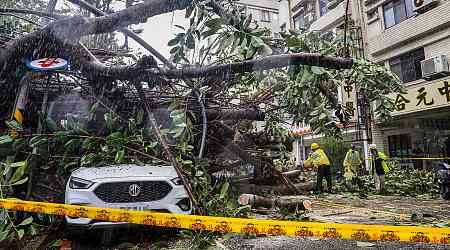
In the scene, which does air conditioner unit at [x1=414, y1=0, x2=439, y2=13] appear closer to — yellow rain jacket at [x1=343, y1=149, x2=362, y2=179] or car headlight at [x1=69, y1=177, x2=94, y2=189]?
yellow rain jacket at [x1=343, y1=149, x2=362, y2=179]

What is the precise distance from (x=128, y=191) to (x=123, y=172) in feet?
1.05

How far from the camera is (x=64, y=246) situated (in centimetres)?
384

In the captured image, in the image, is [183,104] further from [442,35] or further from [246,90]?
[442,35]

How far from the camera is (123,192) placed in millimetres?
4059

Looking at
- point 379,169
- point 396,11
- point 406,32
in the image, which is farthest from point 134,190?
point 396,11

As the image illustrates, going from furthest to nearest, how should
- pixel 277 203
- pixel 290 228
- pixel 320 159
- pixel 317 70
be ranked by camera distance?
pixel 320 159, pixel 277 203, pixel 317 70, pixel 290 228

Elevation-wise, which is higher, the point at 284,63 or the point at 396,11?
the point at 396,11

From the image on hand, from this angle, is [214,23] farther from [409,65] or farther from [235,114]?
[409,65]

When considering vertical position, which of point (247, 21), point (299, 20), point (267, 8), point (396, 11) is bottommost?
point (247, 21)

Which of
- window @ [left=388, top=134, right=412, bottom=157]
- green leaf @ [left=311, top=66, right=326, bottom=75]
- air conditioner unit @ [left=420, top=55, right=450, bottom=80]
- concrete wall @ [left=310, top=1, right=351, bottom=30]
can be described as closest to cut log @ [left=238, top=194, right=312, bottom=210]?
green leaf @ [left=311, top=66, right=326, bottom=75]

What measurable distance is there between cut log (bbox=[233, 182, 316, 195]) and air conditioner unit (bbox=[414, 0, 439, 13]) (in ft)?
30.2

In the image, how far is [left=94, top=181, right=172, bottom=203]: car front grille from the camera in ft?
13.1

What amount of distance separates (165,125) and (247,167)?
277cm

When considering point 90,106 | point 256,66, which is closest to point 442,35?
point 256,66
